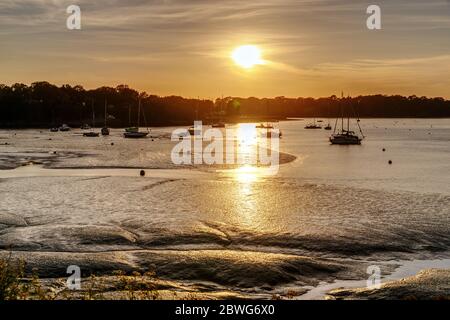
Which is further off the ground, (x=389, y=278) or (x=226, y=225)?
(x=226, y=225)

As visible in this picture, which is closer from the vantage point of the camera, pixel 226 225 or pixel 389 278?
pixel 389 278

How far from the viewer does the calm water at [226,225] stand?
2706 centimetres

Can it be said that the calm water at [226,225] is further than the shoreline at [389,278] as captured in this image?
Yes

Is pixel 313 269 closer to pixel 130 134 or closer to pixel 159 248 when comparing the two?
pixel 159 248

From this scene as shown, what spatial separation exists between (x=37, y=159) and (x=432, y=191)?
63.1m

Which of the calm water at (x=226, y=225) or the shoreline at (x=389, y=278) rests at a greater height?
the calm water at (x=226, y=225)

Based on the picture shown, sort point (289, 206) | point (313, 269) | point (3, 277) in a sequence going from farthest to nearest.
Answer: point (289, 206), point (313, 269), point (3, 277)

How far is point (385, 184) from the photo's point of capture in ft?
207

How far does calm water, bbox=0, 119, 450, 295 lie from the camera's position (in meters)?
27.1

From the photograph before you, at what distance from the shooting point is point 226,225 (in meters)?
37.5
